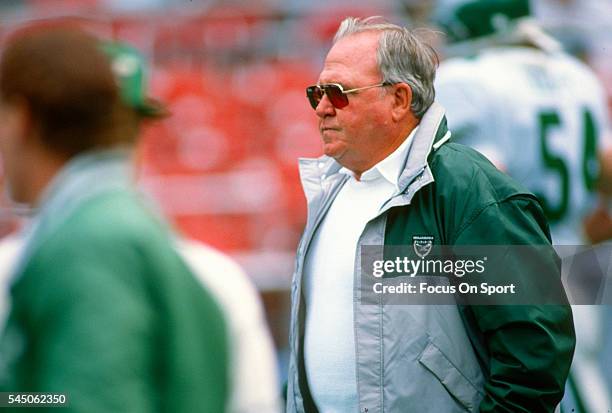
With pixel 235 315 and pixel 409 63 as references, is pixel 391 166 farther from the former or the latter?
pixel 235 315

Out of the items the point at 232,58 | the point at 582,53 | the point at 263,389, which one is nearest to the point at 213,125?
the point at 232,58

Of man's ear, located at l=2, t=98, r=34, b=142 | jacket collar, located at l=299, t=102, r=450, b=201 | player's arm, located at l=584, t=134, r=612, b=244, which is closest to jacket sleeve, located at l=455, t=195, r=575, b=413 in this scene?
jacket collar, located at l=299, t=102, r=450, b=201

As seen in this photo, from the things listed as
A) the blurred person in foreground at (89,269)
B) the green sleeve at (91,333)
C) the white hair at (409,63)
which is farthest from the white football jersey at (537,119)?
the green sleeve at (91,333)

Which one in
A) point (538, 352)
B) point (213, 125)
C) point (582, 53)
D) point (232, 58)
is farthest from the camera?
point (213, 125)

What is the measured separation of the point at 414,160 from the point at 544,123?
2.92ft

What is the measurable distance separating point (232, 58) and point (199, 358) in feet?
8.31

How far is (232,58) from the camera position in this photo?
3.91m

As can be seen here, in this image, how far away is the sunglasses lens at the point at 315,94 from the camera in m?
2.61

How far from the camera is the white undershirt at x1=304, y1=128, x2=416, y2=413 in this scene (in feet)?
8.10

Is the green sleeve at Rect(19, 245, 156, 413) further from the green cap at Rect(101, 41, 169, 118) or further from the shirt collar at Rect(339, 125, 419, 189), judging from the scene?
the shirt collar at Rect(339, 125, 419, 189)

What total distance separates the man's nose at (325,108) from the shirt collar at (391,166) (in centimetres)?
15

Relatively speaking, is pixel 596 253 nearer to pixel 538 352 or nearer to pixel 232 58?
pixel 538 352

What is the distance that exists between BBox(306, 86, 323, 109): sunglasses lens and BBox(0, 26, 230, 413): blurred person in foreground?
1.06m

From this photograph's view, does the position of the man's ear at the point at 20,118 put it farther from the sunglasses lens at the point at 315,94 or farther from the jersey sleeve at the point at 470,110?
the jersey sleeve at the point at 470,110
